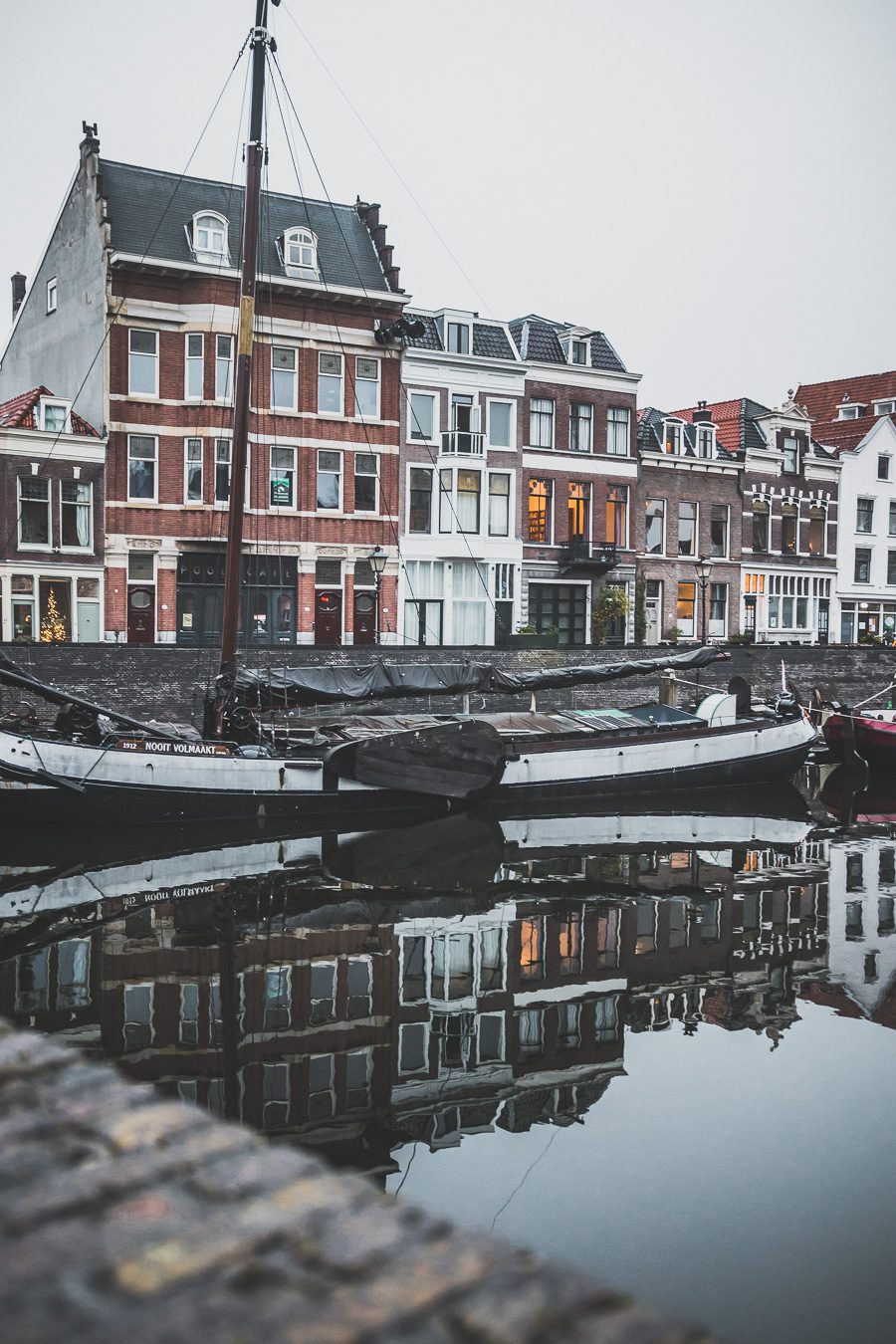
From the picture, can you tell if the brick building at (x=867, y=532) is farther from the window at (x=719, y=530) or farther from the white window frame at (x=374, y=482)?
the white window frame at (x=374, y=482)

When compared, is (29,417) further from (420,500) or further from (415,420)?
(420,500)

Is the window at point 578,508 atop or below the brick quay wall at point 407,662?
atop

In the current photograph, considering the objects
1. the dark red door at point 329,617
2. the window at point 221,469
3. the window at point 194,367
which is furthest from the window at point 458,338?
the dark red door at point 329,617

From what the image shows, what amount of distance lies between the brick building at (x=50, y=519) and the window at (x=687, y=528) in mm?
21055

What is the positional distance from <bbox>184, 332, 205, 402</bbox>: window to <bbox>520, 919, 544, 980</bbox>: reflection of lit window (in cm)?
2168

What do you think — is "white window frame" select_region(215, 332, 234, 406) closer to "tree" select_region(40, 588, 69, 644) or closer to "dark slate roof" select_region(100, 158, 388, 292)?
"dark slate roof" select_region(100, 158, 388, 292)

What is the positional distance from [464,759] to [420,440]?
16.8 metres

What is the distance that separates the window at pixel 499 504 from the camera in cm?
3575

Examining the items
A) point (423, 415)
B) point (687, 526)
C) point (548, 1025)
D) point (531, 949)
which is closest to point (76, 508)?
point (423, 415)

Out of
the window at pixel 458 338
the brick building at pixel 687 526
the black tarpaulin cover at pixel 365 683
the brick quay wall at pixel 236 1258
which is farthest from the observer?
the brick building at pixel 687 526

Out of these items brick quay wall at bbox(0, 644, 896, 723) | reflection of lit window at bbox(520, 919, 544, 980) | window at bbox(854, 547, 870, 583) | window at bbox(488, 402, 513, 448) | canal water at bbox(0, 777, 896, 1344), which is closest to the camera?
canal water at bbox(0, 777, 896, 1344)

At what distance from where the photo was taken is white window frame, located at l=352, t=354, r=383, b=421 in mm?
32906

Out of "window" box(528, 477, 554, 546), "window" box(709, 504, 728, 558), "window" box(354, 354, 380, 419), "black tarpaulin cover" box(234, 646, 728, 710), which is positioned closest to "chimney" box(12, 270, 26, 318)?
"window" box(354, 354, 380, 419)

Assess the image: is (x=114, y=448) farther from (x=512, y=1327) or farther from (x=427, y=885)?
(x=512, y=1327)
